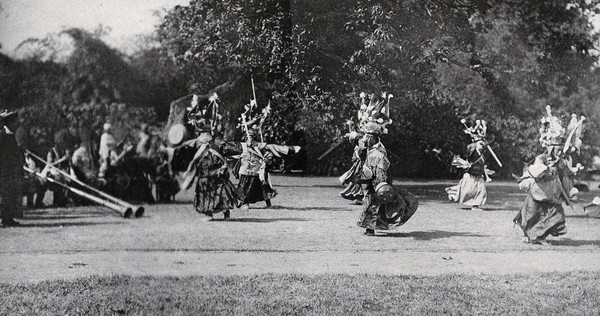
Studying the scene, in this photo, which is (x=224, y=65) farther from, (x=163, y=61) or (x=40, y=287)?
(x=40, y=287)

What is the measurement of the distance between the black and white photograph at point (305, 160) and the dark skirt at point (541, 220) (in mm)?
24

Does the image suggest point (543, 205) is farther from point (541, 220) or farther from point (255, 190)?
point (255, 190)

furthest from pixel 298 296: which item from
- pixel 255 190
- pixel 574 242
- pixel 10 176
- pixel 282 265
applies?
pixel 574 242

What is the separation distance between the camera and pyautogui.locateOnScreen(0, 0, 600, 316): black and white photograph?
6129 millimetres

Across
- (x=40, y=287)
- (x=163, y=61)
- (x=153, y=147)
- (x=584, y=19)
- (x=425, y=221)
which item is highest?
(x=584, y=19)

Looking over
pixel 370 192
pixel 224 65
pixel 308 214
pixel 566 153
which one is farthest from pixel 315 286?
pixel 566 153

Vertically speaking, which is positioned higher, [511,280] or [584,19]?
[584,19]

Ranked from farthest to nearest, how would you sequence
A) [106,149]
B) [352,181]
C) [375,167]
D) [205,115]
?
[375,167], [352,181], [205,115], [106,149]

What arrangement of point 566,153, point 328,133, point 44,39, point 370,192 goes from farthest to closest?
1. point 566,153
2. point 370,192
3. point 328,133
4. point 44,39

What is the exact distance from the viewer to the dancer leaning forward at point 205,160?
688 cm

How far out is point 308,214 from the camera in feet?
25.6

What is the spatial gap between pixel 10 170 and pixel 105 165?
4.99 feet

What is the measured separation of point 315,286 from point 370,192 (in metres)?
1.69

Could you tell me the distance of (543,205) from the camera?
8.74 m
